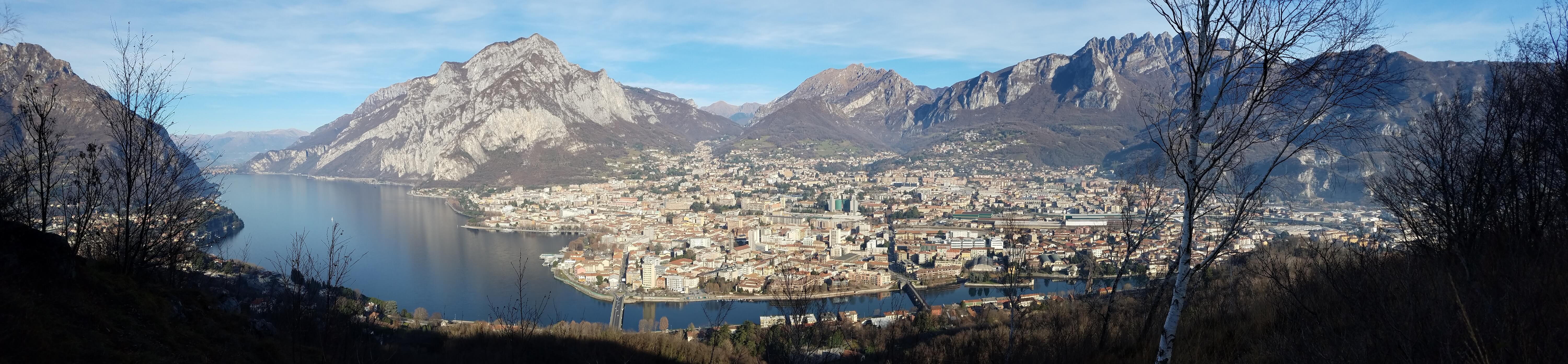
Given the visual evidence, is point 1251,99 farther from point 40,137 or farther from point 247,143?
point 247,143

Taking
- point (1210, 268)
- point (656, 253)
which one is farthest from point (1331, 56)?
point (656, 253)

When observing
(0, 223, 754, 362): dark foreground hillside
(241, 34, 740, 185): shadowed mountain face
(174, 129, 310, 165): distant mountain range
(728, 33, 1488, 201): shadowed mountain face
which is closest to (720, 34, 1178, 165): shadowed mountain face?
(728, 33, 1488, 201): shadowed mountain face

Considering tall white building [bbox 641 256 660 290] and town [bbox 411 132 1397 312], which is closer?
town [bbox 411 132 1397 312]

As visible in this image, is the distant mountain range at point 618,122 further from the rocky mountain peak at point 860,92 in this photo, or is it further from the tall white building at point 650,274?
the tall white building at point 650,274

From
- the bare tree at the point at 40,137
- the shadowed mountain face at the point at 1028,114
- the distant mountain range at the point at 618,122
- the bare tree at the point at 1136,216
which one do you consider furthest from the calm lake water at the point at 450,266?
the shadowed mountain face at the point at 1028,114

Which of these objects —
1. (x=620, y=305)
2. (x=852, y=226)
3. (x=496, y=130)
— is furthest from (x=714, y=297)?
(x=496, y=130)

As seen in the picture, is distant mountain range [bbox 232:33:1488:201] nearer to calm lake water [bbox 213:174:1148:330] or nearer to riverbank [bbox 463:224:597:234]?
calm lake water [bbox 213:174:1148:330]
